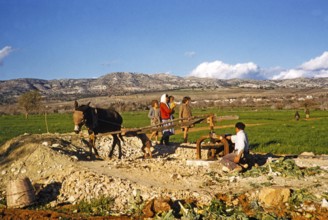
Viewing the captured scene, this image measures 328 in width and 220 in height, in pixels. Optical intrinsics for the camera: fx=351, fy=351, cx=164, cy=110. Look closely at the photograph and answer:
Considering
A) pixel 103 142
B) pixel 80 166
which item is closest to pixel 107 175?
pixel 80 166

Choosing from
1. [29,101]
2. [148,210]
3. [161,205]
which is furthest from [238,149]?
[29,101]

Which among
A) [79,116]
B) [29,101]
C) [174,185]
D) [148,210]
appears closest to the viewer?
[148,210]

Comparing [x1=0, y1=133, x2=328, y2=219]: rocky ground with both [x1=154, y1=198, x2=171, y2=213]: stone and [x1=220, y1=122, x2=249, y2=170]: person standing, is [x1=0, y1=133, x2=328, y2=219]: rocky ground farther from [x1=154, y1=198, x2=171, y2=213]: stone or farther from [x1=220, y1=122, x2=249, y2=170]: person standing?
[x1=220, y1=122, x2=249, y2=170]: person standing

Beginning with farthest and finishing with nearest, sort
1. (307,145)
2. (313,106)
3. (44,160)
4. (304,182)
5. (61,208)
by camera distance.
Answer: (313,106)
(307,145)
(44,160)
(304,182)
(61,208)

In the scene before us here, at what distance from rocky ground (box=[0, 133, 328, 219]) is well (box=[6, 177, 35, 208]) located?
9.9 inches

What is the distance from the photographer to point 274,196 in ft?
27.2

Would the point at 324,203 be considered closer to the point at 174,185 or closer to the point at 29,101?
the point at 174,185

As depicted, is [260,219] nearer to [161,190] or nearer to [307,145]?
[161,190]

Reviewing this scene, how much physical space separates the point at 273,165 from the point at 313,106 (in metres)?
55.3

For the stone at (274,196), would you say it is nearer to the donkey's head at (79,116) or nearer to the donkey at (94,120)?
the donkey at (94,120)

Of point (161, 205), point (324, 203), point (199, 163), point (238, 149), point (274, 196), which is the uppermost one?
point (238, 149)

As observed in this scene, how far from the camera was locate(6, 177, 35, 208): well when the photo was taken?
8.90 m

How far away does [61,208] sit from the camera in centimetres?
887

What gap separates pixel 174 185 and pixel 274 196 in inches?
105
